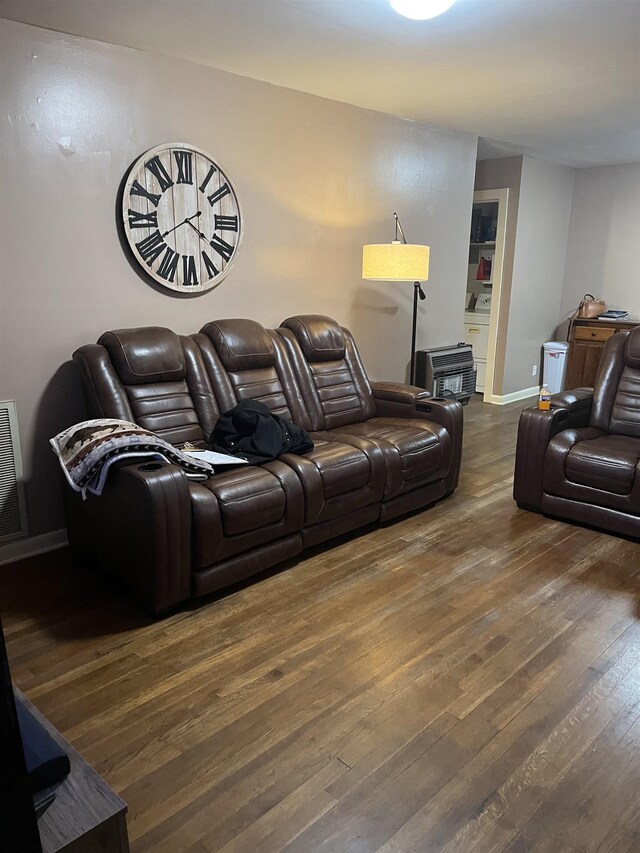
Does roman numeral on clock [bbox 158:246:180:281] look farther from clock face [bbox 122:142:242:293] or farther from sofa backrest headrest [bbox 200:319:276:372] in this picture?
sofa backrest headrest [bbox 200:319:276:372]

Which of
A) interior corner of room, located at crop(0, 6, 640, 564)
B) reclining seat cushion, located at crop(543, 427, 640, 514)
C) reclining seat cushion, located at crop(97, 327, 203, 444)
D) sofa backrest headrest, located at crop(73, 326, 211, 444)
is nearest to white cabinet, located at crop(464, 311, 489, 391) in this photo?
interior corner of room, located at crop(0, 6, 640, 564)

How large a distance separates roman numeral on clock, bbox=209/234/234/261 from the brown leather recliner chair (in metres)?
1.96

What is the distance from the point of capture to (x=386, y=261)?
13.1ft

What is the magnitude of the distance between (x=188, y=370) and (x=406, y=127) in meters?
2.74

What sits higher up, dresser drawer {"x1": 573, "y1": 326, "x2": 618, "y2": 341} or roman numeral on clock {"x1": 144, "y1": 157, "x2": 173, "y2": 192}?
roman numeral on clock {"x1": 144, "y1": 157, "x2": 173, "y2": 192}

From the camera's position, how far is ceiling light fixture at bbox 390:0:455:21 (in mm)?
2354

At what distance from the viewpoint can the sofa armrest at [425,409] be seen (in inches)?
146

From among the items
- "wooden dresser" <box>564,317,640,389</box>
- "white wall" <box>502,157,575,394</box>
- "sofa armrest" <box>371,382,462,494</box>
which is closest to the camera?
"sofa armrest" <box>371,382,462,494</box>

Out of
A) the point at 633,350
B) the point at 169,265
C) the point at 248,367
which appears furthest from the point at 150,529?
the point at 633,350

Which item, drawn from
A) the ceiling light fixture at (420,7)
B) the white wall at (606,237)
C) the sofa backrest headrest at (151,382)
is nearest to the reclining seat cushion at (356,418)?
the sofa backrest headrest at (151,382)

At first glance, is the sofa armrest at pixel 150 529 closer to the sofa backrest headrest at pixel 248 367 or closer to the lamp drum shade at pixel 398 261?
the sofa backrest headrest at pixel 248 367

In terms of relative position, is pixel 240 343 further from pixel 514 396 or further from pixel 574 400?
pixel 514 396

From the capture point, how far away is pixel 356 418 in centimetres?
393

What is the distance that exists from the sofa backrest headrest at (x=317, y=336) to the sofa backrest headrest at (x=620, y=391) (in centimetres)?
164
